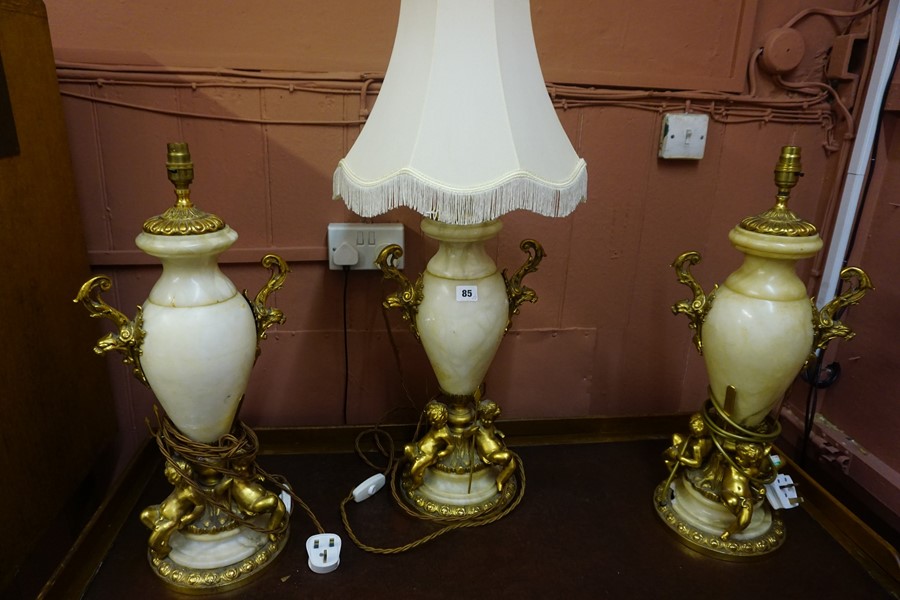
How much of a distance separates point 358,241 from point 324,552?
504mm

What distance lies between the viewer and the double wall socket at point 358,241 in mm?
1036

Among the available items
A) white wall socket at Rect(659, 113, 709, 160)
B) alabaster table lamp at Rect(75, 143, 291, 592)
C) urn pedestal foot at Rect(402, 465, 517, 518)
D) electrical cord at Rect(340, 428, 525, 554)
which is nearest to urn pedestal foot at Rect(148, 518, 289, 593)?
alabaster table lamp at Rect(75, 143, 291, 592)

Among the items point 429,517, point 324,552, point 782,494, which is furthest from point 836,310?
point 324,552

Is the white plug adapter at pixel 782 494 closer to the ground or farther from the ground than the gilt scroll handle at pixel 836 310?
closer to the ground

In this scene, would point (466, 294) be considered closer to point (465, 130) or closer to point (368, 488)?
point (465, 130)

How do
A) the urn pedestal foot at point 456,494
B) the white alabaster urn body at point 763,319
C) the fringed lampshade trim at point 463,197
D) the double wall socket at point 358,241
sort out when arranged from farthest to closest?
the double wall socket at point 358,241
the urn pedestal foot at point 456,494
the white alabaster urn body at point 763,319
the fringed lampshade trim at point 463,197

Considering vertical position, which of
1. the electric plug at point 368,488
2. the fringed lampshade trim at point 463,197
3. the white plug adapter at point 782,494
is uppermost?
the fringed lampshade trim at point 463,197

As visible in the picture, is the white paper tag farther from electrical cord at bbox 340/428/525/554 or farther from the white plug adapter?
the white plug adapter

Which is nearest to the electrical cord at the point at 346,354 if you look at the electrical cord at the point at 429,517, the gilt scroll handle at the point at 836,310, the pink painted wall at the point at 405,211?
the pink painted wall at the point at 405,211

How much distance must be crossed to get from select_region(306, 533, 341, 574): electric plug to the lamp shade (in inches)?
18.7

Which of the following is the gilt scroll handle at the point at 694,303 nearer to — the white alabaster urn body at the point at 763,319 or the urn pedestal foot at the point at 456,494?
the white alabaster urn body at the point at 763,319

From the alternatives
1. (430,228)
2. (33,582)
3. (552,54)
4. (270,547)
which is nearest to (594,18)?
(552,54)

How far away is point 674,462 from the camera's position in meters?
0.96

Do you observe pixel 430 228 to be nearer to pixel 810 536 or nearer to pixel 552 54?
pixel 552 54
